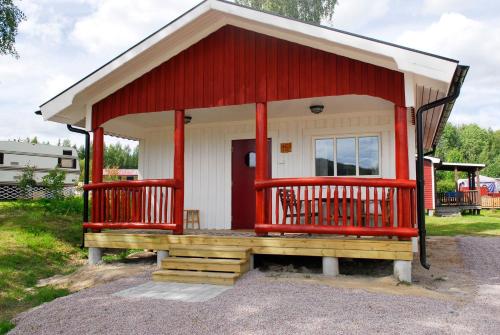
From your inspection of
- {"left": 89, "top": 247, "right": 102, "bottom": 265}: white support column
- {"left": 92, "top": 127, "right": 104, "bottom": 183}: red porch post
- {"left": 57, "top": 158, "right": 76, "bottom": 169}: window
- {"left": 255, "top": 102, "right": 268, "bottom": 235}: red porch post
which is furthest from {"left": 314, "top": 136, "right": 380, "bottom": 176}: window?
{"left": 57, "top": 158, "right": 76, "bottom": 169}: window

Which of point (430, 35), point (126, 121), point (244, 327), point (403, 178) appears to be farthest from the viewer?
point (430, 35)

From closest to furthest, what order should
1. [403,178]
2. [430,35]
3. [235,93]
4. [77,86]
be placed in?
1. [403,178]
2. [235,93]
3. [77,86]
4. [430,35]

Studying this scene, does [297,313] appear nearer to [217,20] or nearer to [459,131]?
[217,20]

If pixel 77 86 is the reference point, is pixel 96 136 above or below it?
below

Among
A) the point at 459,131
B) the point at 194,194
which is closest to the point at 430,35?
the point at 459,131

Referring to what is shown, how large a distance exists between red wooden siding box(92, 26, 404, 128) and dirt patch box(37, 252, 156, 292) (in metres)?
2.87

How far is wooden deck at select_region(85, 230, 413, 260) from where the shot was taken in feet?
19.2

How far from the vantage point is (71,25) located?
15156mm

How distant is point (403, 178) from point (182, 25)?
4.49 meters

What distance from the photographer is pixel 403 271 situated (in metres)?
5.74

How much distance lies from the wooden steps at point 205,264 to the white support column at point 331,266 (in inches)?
46.1

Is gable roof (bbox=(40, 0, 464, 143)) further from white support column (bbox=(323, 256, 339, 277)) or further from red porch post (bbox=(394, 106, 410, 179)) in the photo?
white support column (bbox=(323, 256, 339, 277))

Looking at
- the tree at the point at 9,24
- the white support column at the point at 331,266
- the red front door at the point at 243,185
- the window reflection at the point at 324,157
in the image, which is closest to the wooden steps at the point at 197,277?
the white support column at the point at 331,266

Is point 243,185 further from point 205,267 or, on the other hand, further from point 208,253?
point 205,267
